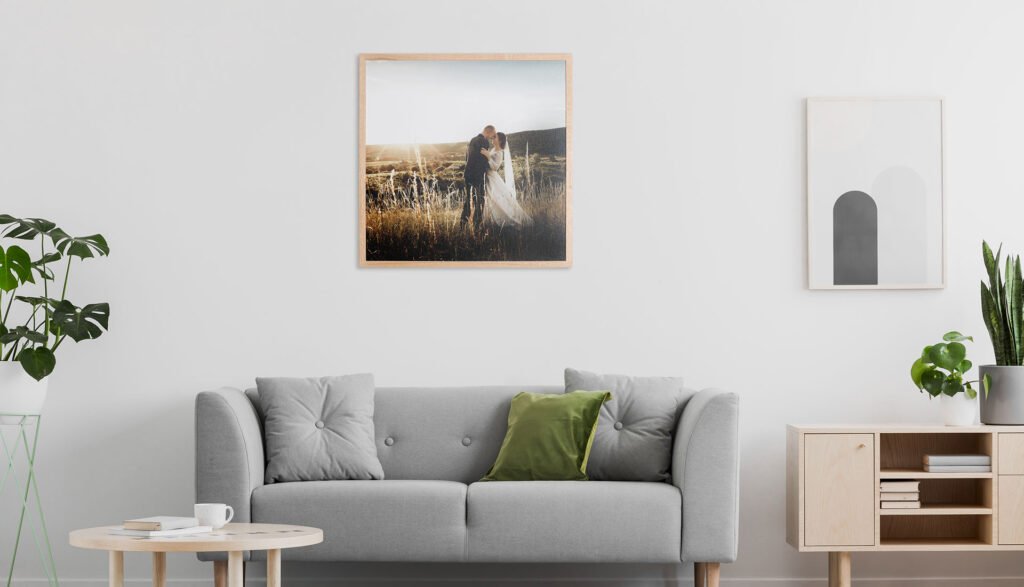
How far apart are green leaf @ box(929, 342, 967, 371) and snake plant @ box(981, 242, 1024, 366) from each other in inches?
7.5

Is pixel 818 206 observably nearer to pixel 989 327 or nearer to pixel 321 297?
pixel 989 327

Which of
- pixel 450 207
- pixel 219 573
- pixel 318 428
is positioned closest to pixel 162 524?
pixel 219 573

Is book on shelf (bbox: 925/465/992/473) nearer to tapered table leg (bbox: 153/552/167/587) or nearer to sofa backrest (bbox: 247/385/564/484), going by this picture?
sofa backrest (bbox: 247/385/564/484)

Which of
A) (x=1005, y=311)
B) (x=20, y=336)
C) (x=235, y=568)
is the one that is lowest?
(x=235, y=568)

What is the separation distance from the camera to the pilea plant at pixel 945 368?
3771mm

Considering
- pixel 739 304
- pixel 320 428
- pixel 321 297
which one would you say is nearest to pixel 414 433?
pixel 320 428

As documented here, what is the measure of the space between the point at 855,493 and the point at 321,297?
220 cm

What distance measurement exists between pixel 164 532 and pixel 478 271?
6.23ft

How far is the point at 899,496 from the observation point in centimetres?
368

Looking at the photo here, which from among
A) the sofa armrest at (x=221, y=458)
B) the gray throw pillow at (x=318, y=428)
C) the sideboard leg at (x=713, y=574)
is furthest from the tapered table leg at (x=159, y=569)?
the sideboard leg at (x=713, y=574)

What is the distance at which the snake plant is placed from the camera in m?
3.83

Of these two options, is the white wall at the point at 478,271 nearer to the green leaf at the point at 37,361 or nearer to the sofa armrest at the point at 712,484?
the green leaf at the point at 37,361

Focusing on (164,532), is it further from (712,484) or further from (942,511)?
(942,511)

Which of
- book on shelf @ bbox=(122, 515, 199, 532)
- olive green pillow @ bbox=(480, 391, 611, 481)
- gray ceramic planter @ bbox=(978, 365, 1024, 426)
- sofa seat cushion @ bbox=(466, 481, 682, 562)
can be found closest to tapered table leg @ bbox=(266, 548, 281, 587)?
book on shelf @ bbox=(122, 515, 199, 532)
